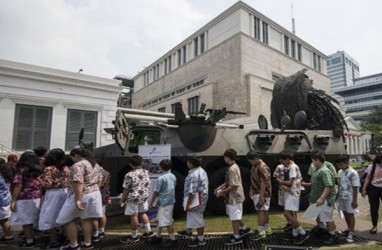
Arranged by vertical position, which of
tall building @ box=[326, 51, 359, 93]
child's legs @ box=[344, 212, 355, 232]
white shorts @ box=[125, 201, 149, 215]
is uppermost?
tall building @ box=[326, 51, 359, 93]

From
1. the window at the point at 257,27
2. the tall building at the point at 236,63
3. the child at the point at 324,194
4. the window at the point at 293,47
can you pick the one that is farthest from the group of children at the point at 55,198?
the window at the point at 293,47

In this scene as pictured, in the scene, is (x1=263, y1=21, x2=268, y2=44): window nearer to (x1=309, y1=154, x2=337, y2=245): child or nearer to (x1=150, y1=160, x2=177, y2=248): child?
(x1=309, y1=154, x2=337, y2=245): child

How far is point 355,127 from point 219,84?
Result: 20.6m

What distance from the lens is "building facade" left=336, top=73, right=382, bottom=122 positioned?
283 feet

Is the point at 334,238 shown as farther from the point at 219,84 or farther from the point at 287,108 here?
the point at 219,84

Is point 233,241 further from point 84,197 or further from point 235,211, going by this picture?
point 84,197

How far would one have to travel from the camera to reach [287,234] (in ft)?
19.1

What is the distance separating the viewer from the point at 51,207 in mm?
5215

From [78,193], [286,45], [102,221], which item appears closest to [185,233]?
[102,221]

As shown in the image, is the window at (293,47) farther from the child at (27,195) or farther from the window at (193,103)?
the child at (27,195)

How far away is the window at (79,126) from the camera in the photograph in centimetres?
1664

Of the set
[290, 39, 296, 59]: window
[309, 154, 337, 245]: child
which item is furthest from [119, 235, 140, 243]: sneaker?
[290, 39, 296, 59]: window

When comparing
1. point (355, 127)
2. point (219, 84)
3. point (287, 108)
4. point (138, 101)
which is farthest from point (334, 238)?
point (138, 101)

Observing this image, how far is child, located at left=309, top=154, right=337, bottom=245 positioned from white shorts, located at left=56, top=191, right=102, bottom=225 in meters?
3.49
